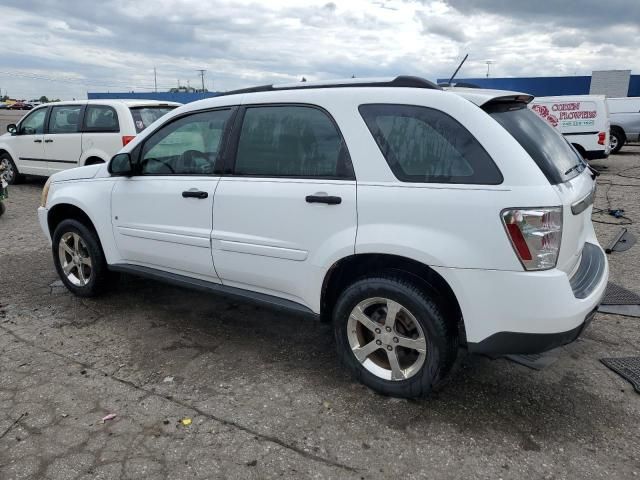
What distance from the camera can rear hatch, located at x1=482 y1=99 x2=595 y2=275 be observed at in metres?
2.63

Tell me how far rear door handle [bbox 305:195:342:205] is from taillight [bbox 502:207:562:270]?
0.92 meters

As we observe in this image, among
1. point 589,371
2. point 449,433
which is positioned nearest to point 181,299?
point 449,433

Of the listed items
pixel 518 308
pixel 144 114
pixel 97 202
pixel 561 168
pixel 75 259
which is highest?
pixel 144 114

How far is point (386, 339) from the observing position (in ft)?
9.91

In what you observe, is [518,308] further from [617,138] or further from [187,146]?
[617,138]

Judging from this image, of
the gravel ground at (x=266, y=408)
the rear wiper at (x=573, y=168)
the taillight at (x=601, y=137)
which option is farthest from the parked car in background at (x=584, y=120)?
the rear wiper at (x=573, y=168)

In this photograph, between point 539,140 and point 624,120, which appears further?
point 624,120

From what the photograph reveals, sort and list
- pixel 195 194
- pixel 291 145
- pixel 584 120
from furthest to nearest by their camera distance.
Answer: pixel 584 120 < pixel 195 194 < pixel 291 145

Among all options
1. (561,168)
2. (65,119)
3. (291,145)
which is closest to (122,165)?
(291,145)

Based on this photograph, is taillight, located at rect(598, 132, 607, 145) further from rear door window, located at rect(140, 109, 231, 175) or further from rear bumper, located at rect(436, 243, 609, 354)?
rear door window, located at rect(140, 109, 231, 175)

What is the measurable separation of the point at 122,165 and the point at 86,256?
1.09 meters

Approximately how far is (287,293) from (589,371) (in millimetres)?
2045

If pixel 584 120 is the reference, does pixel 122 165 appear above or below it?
below

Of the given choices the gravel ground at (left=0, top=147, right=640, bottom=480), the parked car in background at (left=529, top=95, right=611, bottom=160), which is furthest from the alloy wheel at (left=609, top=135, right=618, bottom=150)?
the gravel ground at (left=0, top=147, right=640, bottom=480)
